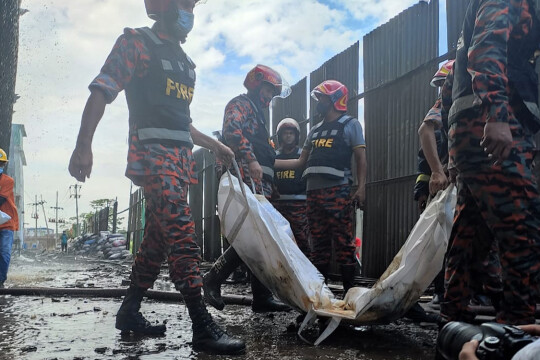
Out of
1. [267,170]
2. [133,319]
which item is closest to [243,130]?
[267,170]

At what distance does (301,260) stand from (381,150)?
3520mm

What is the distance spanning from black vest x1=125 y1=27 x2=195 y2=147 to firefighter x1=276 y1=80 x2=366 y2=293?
64.9 inches

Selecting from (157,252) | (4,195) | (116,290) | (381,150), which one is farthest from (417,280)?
(4,195)

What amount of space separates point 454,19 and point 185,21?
309 centimetres

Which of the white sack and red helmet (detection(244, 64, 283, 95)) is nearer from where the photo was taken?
the white sack

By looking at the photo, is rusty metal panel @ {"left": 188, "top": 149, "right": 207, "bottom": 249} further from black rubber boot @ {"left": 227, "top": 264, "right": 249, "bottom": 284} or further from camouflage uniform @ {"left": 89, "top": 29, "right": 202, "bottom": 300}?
camouflage uniform @ {"left": 89, "top": 29, "right": 202, "bottom": 300}

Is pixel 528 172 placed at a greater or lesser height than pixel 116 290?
greater

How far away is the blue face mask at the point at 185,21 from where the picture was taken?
9.98 feet

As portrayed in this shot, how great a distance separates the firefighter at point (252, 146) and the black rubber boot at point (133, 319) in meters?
0.71

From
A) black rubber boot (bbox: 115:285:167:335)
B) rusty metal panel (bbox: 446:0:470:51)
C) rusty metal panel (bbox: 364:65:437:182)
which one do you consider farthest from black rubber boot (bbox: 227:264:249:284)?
rusty metal panel (bbox: 446:0:470:51)

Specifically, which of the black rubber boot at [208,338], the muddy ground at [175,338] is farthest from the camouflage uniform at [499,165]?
the black rubber boot at [208,338]

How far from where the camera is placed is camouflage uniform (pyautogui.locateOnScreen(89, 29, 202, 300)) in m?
2.76

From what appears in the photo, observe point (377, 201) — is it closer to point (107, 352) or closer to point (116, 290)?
point (116, 290)

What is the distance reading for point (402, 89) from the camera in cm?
582
